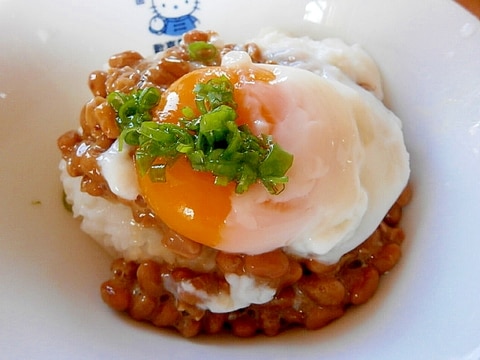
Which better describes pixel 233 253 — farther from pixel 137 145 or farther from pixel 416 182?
pixel 416 182

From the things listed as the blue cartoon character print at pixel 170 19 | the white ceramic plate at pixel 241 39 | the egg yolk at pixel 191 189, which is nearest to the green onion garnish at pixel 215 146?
the egg yolk at pixel 191 189

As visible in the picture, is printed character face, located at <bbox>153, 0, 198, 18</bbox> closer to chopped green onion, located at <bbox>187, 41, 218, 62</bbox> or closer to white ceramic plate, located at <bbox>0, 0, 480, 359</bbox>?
white ceramic plate, located at <bbox>0, 0, 480, 359</bbox>

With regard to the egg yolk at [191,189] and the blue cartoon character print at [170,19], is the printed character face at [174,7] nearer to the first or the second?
the blue cartoon character print at [170,19]

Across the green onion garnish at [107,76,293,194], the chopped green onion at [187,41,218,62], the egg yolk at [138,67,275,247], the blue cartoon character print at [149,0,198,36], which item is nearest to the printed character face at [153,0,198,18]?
the blue cartoon character print at [149,0,198,36]

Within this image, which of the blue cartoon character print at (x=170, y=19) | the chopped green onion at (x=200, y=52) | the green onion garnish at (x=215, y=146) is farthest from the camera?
the blue cartoon character print at (x=170, y=19)

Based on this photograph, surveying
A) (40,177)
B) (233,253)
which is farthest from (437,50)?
(40,177)

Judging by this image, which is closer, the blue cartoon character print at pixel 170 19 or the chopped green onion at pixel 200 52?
the chopped green onion at pixel 200 52
